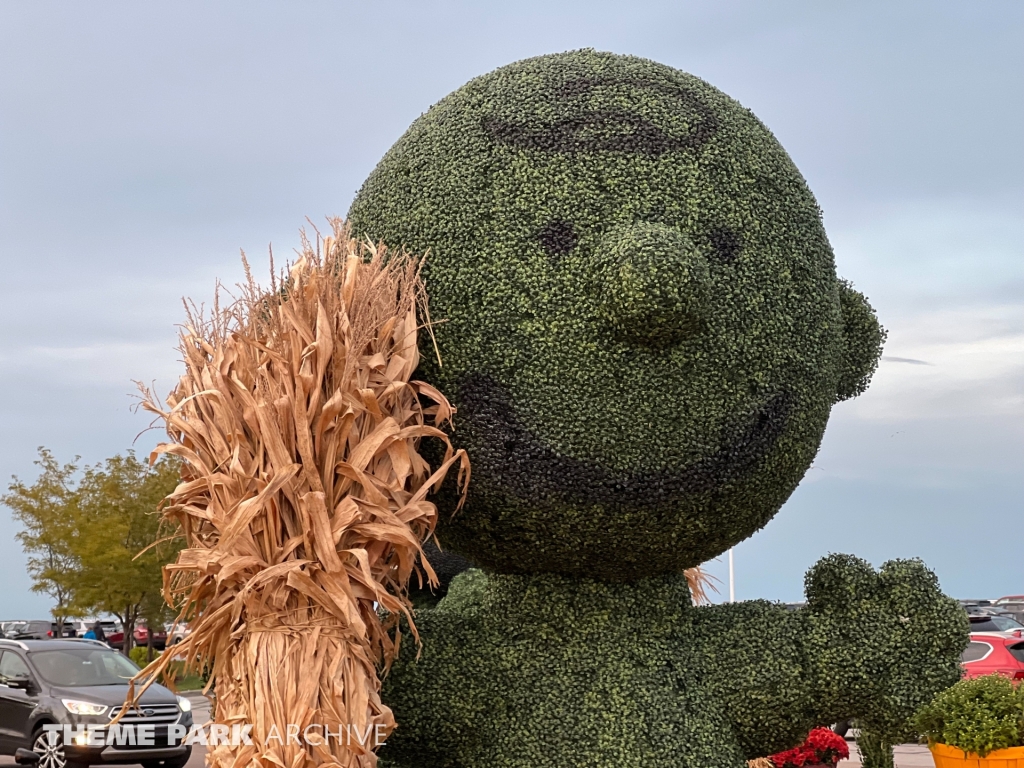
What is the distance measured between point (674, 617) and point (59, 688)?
23.6 ft

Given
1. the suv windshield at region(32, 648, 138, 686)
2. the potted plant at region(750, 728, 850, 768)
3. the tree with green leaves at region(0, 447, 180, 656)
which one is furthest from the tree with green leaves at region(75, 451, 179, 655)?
the potted plant at region(750, 728, 850, 768)

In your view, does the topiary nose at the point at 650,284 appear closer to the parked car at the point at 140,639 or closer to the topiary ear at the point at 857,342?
the topiary ear at the point at 857,342

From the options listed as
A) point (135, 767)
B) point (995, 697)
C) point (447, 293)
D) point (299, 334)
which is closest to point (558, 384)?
point (447, 293)

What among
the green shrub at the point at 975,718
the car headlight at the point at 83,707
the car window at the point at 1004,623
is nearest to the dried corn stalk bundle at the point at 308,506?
the green shrub at the point at 975,718

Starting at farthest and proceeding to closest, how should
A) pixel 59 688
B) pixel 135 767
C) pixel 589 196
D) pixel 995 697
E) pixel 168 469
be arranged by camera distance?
pixel 168 469
pixel 135 767
pixel 59 688
pixel 995 697
pixel 589 196

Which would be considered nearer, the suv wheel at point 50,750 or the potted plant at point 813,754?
the potted plant at point 813,754

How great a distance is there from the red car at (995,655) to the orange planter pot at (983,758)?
7028 millimetres

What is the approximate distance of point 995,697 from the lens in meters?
5.35

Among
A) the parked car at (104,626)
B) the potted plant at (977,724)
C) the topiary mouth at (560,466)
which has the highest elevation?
the topiary mouth at (560,466)

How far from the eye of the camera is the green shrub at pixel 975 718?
5242 millimetres

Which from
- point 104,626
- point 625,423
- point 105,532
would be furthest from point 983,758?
point 104,626

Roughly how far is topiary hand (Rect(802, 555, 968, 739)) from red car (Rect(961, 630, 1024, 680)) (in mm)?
7292

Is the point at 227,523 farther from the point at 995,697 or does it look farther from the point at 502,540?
the point at 995,697

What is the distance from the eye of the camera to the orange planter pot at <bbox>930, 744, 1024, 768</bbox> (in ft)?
17.5
